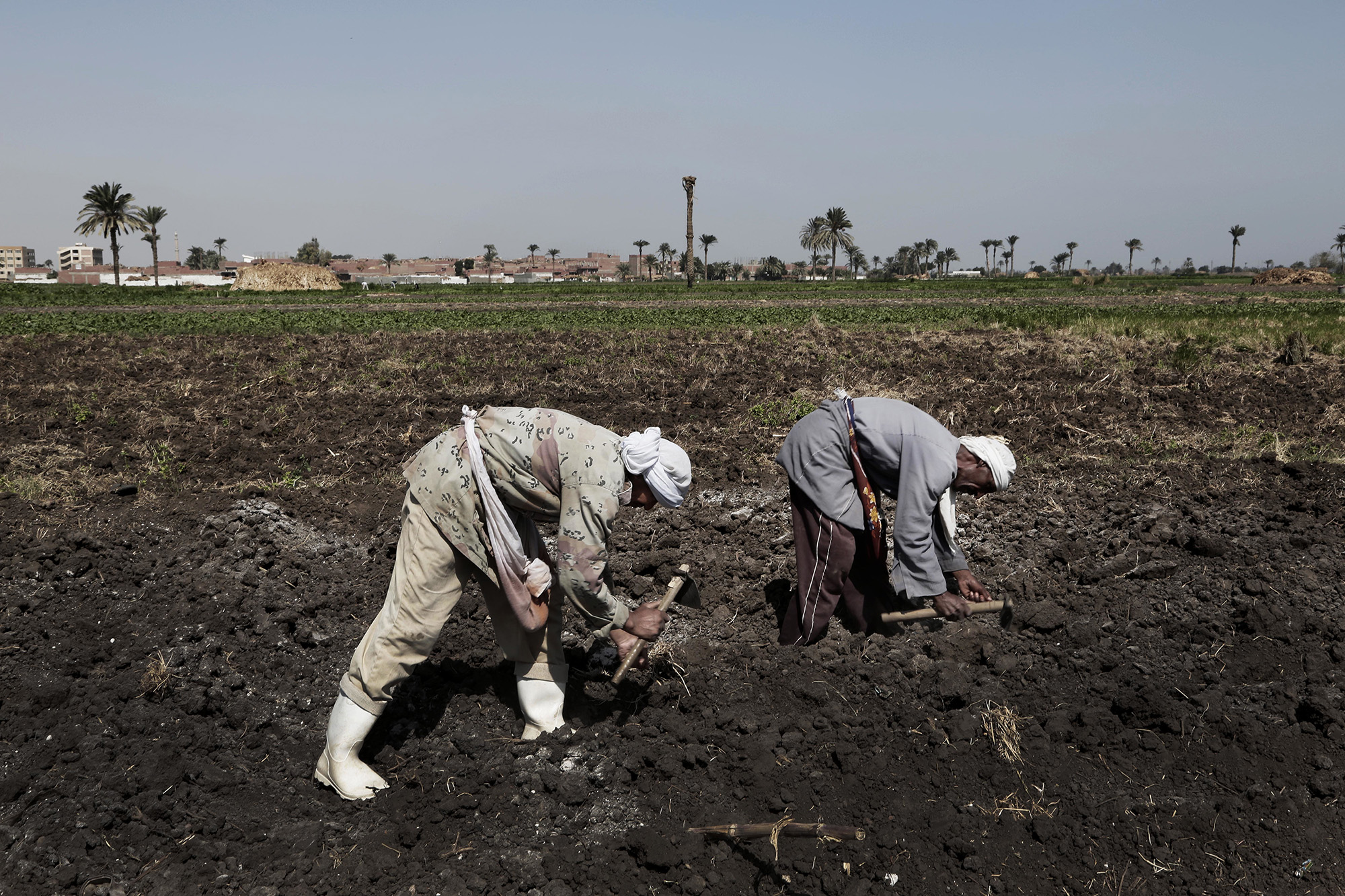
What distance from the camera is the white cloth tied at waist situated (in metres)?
3.13

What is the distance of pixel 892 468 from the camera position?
12.4ft

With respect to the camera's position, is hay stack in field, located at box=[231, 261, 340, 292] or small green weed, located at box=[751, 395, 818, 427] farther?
hay stack in field, located at box=[231, 261, 340, 292]

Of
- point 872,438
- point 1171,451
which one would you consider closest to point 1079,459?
point 1171,451

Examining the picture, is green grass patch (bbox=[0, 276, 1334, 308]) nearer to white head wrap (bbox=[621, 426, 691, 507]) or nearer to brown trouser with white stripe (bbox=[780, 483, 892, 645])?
brown trouser with white stripe (bbox=[780, 483, 892, 645])

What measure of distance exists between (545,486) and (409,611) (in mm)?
689

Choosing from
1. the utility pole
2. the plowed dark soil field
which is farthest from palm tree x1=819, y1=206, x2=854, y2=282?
the plowed dark soil field

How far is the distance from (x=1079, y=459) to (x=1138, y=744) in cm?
391

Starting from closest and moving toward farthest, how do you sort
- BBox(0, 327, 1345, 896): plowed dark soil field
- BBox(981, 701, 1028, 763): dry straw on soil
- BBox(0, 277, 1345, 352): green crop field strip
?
BBox(0, 327, 1345, 896): plowed dark soil field → BBox(981, 701, 1028, 763): dry straw on soil → BBox(0, 277, 1345, 352): green crop field strip

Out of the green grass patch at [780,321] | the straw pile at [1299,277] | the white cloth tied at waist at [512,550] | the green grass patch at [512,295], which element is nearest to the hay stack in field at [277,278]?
the green grass patch at [512,295]

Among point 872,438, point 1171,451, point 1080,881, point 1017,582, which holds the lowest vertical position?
point 1080,881

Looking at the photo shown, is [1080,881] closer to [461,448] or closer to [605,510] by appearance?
[605,510]

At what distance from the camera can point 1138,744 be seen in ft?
11.9

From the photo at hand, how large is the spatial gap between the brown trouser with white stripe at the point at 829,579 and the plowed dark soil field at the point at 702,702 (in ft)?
0.71

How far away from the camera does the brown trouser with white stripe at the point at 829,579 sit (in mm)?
3949
